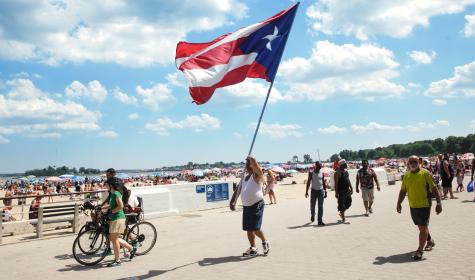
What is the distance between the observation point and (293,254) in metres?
7.17

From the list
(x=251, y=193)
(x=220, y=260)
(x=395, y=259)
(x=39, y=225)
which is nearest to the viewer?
(x=395, y=259)

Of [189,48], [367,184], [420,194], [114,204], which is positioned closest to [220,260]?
[114,204]

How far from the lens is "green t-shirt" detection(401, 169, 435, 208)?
6551mm

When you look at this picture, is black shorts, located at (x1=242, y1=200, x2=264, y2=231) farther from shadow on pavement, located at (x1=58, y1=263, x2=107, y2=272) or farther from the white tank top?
shadow on pavement, located at (x1=58, y1=263, x2=107, y2=272)

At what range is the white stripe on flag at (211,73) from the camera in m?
7.91

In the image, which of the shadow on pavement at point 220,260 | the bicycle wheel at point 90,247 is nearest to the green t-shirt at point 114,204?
the bicycle wheel at point 90,247

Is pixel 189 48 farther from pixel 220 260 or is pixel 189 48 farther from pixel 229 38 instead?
pixel 220 260

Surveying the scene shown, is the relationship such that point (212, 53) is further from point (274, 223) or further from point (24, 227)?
point (24, 227)

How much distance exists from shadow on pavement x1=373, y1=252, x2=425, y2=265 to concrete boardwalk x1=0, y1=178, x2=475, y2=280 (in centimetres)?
1

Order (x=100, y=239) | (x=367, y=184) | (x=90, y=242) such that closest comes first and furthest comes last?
(x=90, y=242), (x=100, y=239), (x=367, y=184)

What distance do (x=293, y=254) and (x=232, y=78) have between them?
11.8 feet

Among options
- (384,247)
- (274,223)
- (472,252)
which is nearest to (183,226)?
(274,223)

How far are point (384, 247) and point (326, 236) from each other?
1.71 metres

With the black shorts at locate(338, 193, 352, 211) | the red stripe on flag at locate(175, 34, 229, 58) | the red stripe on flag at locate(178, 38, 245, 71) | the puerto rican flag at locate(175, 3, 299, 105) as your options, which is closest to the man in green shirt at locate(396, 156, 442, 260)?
the puerto rican flag at locate(175, 3, 299, 105)
